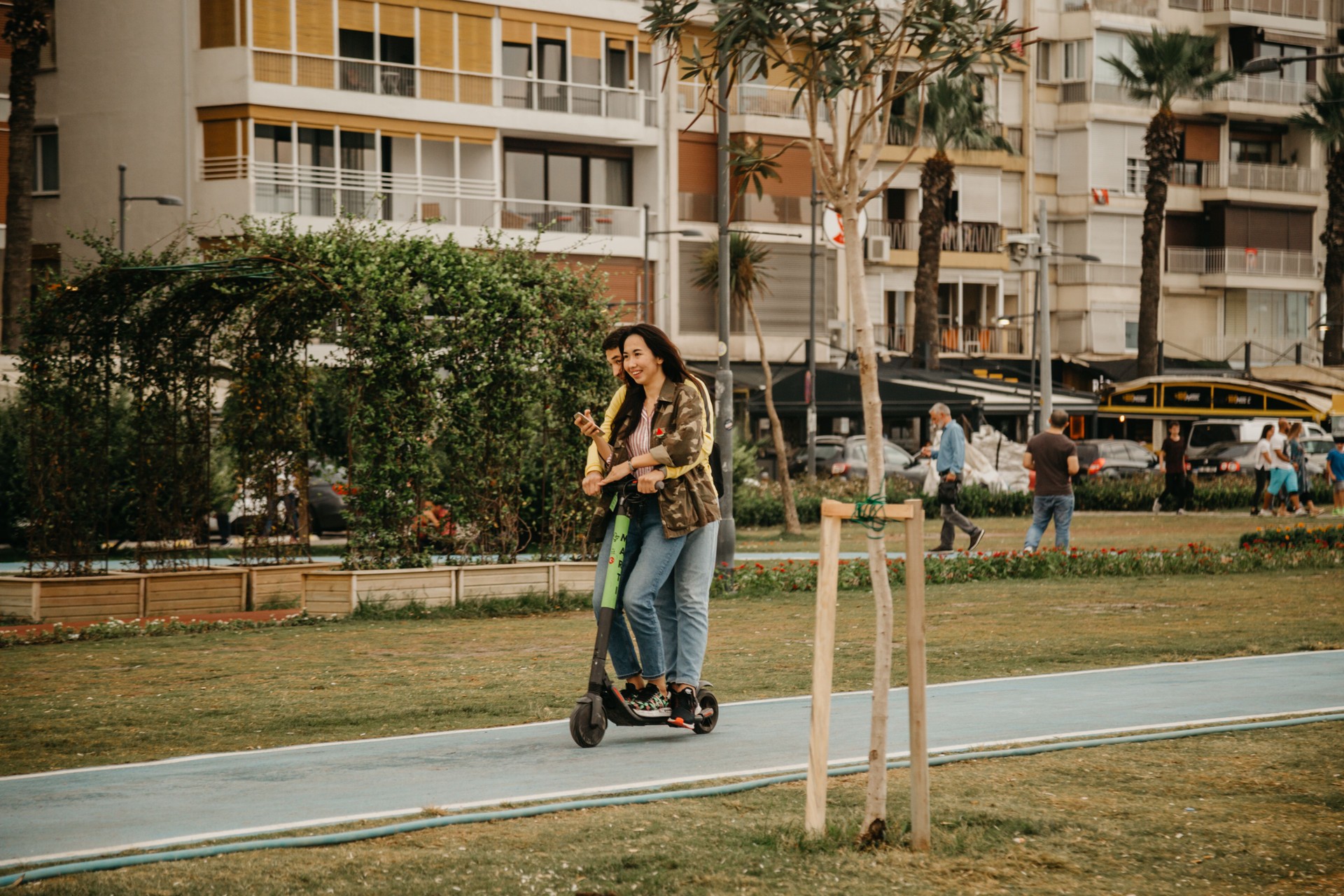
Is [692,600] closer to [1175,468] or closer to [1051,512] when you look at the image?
[1051,512]

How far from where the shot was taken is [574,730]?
26.2ft

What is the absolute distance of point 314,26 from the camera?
43.5 m

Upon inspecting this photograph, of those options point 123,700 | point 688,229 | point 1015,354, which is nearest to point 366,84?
point 688,229

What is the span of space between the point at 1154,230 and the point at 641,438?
57.4 meters

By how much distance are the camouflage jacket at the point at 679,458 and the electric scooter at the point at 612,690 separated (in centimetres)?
11

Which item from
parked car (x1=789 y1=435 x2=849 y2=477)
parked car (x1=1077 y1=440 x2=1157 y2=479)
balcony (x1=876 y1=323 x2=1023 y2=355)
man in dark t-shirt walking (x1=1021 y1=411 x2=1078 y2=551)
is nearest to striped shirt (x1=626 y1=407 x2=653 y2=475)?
man in dark t-shirt walking (x1=1021 y1=411 x2=1078 y2=551)

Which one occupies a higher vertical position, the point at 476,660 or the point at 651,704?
the point at 651,704

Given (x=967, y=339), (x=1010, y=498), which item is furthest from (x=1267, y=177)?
(x=1010, y=498)

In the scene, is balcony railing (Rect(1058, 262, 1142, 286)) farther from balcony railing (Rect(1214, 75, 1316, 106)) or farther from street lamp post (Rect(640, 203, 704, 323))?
street lamp post (Rect(640, 203, 704, 323))

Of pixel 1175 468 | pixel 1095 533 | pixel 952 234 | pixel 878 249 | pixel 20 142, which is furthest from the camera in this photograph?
pixel 952 234

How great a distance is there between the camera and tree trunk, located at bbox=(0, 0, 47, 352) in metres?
34.8

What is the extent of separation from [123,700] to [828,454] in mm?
33141

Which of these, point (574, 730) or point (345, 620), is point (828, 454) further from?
point (574, 730)

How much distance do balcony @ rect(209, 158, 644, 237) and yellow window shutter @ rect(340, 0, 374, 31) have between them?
3701mm
